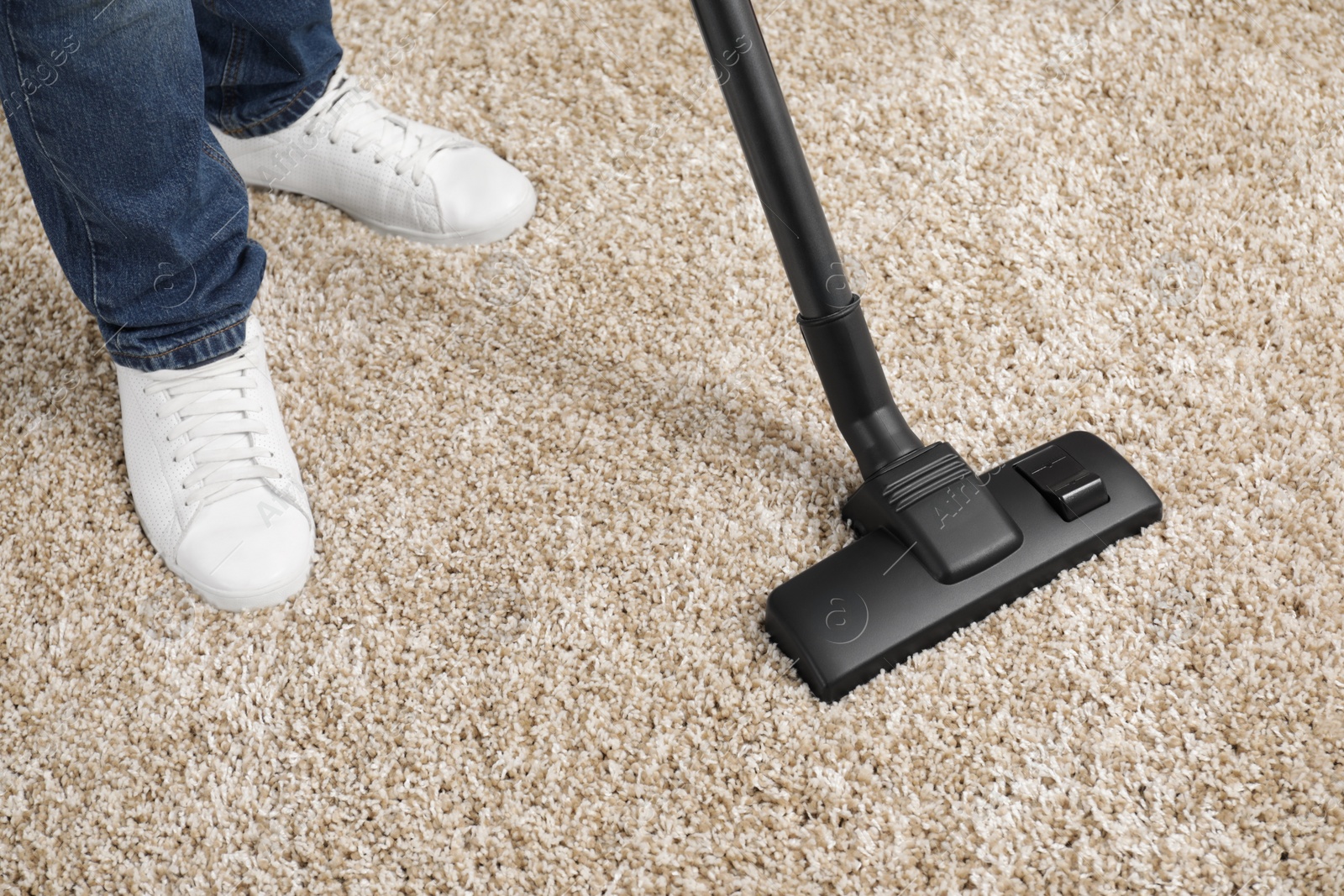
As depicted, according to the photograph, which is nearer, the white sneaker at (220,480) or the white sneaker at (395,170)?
the white sneaker at (220,480)

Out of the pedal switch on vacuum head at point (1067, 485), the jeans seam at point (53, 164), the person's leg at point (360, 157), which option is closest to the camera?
the jeans seam at point (53, 164)

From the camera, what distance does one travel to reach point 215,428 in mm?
914

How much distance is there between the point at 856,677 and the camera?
29.6 inches

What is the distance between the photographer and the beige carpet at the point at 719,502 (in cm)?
73

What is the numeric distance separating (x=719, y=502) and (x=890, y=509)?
165mm

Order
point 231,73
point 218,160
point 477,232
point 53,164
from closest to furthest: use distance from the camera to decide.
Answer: point 53,164 → point 218,160 → point 231,73 → point 477,232

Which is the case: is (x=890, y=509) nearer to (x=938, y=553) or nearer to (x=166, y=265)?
(x=938, y=553)

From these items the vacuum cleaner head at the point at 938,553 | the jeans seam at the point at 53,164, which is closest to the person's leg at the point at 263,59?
the jeans seam at the point at 53,164

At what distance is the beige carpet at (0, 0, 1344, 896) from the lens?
2.39ft

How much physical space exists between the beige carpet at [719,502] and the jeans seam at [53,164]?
0.73ft

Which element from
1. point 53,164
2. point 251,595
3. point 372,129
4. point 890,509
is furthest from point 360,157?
point 890,509

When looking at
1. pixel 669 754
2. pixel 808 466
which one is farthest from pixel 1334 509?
pixel 669 754

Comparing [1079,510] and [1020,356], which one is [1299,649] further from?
[1020,356]

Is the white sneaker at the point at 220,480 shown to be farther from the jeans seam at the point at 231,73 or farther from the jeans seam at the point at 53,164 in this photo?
the jeans seam at the point at 231,73
